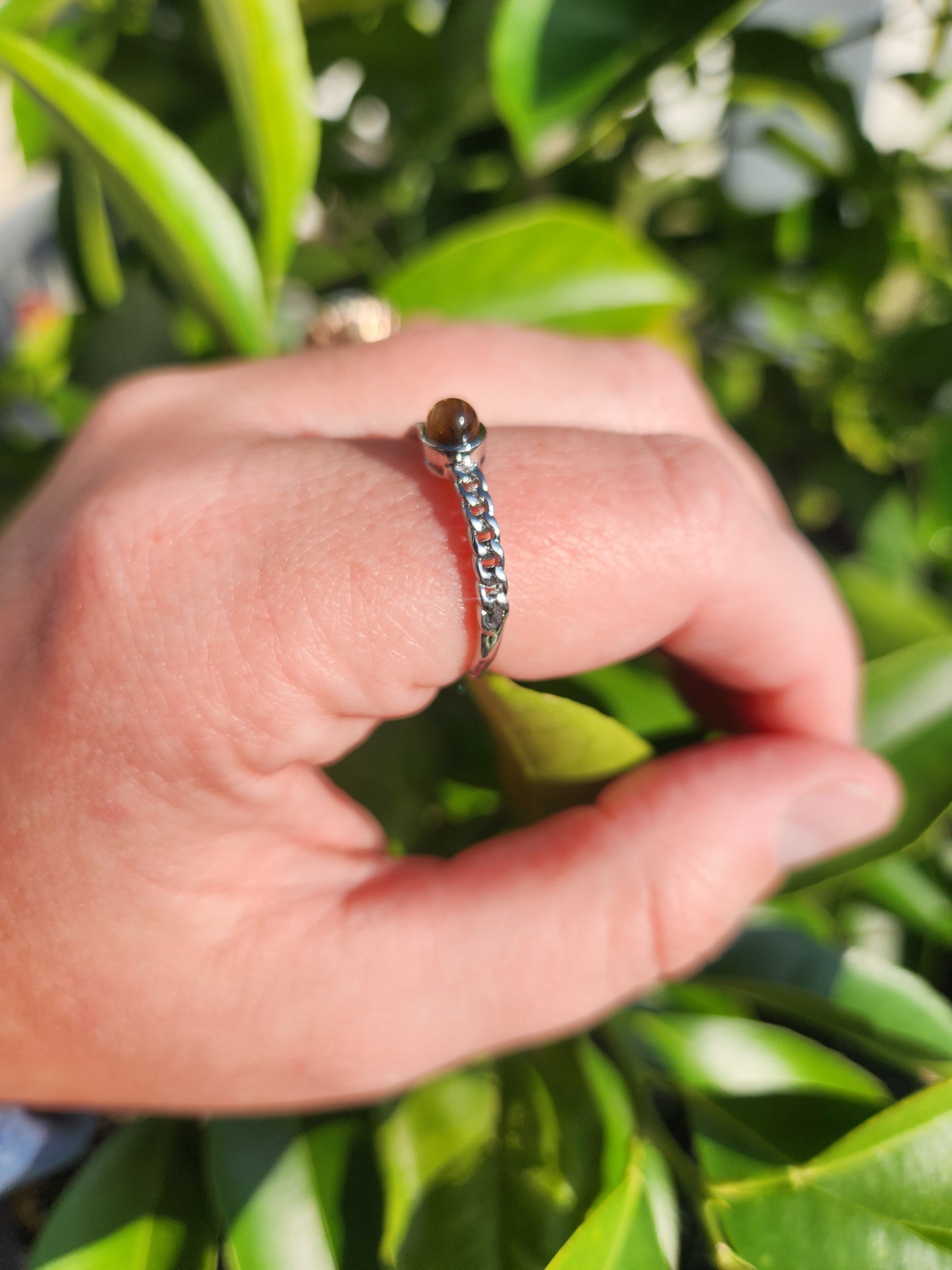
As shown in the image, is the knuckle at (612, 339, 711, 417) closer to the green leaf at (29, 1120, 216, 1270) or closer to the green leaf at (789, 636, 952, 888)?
the green leaf at (789, 636, 952, 888)

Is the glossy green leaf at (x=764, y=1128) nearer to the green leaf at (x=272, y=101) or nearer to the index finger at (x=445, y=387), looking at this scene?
the index finger at (x=445, y=387)

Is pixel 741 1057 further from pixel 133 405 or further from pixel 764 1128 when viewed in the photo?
pixel 133 405

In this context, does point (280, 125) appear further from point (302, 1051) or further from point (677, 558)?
point (302, 1051)

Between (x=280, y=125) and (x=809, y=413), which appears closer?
(x=280, y=125)

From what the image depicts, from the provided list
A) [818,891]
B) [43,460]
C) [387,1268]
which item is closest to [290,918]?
[387,1268]

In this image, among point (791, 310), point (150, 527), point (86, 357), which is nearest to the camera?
point (150, 527)

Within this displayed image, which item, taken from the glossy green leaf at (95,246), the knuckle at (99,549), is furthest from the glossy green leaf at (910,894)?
the glossy green leaf at (95,246)

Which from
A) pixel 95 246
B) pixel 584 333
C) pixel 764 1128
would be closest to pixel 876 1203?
pixel 764 1128

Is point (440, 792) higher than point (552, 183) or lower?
lower
